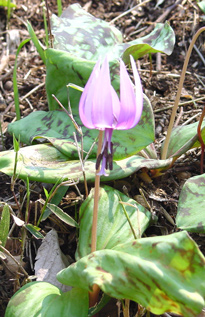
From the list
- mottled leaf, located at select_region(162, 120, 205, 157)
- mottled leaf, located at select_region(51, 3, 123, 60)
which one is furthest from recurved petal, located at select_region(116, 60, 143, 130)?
mottled leaf, located at select_region(51, 3, 123, 60)

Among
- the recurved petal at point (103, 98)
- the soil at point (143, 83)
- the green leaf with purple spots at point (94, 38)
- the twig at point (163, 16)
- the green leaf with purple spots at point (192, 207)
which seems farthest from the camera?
the twig at point (163, 16)

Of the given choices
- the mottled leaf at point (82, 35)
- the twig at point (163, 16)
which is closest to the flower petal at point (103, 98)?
the mottled leaf at point (82, 35)

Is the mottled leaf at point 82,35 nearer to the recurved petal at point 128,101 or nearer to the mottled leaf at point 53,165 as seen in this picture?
the mottled leaf at point 53,165

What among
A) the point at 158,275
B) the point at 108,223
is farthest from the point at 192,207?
the point at 158,275

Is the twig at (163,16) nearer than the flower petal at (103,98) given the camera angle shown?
Result: No

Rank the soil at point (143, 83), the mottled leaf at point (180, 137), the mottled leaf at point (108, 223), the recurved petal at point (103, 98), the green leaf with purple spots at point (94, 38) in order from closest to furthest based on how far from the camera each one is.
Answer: the recurved petal at point (103, 98), the mottled leaf at point (108, 223), the soil at point (143, 83), the mottled leaf at point (180, 137), the green leaf with purple spots at point (94, 38)
